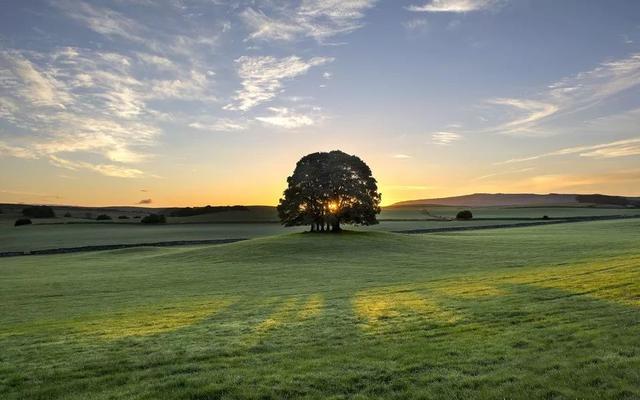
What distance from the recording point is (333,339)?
14.4 metres

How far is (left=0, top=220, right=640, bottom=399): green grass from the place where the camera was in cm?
1059

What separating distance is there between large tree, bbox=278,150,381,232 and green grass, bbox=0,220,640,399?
1532 inches

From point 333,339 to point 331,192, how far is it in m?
56.3

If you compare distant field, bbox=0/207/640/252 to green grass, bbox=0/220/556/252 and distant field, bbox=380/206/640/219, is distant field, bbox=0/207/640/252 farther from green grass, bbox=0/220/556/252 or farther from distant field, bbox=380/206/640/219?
distant field, bbox=380/206/640/219

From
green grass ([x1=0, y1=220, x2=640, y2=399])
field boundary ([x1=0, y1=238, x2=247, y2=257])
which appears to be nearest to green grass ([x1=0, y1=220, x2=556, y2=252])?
field boundary ([x1=0, y1=238, x2=247, y2=257])

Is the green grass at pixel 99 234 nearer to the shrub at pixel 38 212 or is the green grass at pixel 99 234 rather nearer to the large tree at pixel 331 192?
the large tree at pixel 331 192

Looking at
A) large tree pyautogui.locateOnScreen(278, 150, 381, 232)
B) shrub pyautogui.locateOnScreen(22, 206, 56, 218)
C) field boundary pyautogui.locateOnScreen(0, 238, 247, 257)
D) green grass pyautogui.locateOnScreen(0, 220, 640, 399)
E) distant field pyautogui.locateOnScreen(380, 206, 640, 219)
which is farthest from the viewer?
shrub pyautogui.locateOnScreen(22, 206, 56, 218)

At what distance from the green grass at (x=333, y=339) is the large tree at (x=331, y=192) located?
3892 cm

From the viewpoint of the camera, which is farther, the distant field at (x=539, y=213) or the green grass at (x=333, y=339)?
the distant field at (x=539, y=213)

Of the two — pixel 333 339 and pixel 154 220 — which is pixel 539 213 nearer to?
pixel 154 220

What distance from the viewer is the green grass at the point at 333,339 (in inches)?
417

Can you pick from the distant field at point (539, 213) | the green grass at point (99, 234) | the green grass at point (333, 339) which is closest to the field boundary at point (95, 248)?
the green grass at point (99, 234)

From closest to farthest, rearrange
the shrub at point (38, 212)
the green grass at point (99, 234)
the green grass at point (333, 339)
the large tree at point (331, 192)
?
1. the green grass at point (333, 339)
2. the large tree at point (331, 192)
3. the green grass at point (99, 234)
4. the shrub at point (38, 212)

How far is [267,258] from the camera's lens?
50812 millimetres
